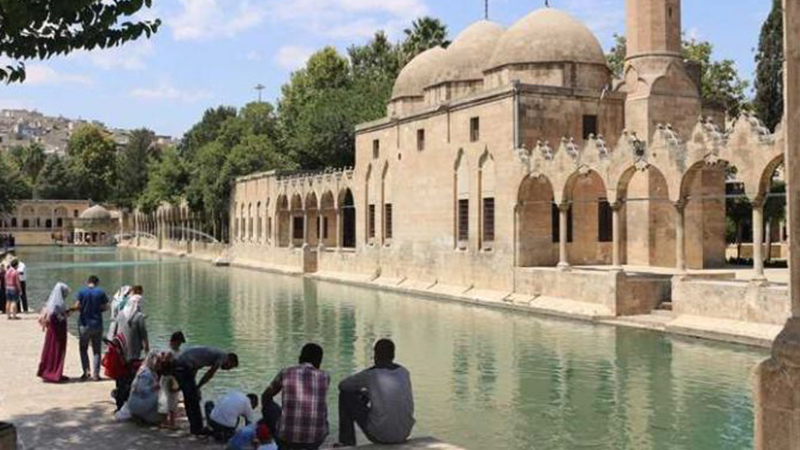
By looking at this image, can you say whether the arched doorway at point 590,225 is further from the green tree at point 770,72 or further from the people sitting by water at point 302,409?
the people sitting by water at point 302,409

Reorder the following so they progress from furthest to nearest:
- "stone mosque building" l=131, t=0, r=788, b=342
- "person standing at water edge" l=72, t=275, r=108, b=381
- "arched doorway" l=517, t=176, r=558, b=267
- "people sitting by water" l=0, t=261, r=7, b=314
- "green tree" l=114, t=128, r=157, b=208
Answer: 1. "green tree" l=114, t=128, r=157, b=208
2. "arched doorway" l=517, t=176, r=558, b=267
3. "stone mosque building" l=131, t=0, r=788, b=342
4. "people sitting by water" l=0, t=261, r=7, b=314
5. "person standing at water edge" l=72, t=275, r=108, b=381

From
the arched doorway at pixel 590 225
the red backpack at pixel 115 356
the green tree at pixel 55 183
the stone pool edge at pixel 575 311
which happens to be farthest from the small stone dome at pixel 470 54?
the green tree at pixel 55 183

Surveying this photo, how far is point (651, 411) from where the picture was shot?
1070 centimetres

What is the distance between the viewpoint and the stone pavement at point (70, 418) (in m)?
7.47

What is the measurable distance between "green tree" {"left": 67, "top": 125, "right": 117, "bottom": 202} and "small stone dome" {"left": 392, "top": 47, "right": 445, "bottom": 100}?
240 ft

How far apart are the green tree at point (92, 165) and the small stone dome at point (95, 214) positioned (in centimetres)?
851

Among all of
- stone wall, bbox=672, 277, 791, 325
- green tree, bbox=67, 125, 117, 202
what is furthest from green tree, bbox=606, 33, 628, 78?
green tree, bbox=67, 125, 117, 202

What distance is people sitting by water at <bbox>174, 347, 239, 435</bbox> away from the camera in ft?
26.3

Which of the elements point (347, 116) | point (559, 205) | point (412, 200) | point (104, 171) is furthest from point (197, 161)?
point (104, 171)

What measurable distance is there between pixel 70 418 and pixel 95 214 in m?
87.2

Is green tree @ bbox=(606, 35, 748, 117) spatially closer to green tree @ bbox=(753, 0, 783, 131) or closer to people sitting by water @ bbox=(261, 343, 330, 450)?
green tree @ bbox=(753, 0, 783, 131)

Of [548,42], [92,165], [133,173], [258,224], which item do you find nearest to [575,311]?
[548,42]

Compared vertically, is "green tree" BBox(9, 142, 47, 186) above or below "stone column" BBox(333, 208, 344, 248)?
above

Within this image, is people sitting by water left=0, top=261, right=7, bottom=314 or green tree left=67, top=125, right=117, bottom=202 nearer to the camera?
people sitting by water left=0, top=261, right=7, bottom=314
